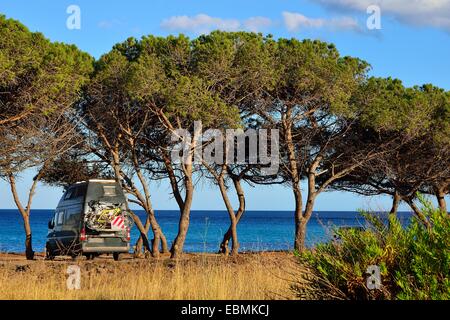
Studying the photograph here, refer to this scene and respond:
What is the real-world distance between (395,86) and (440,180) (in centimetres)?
707

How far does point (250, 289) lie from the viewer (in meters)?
11.9

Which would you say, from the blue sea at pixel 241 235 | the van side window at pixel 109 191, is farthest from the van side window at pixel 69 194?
the blue sea at pixel 241 235

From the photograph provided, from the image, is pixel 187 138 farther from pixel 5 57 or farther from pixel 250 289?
pixel 250 289

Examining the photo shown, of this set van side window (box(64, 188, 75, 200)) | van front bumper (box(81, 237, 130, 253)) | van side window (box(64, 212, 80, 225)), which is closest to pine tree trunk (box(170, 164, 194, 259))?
van front bumper (box(81, 237, 130, 253))

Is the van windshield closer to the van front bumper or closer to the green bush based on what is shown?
the van front bumper

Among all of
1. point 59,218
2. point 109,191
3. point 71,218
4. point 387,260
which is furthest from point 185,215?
point 387,260

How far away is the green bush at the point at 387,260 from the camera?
27.8 ft

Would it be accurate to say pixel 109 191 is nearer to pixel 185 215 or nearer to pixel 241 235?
pixel 185 215

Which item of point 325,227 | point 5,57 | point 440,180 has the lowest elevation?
point 325,227

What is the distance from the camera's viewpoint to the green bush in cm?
848

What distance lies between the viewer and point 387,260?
9.10 m

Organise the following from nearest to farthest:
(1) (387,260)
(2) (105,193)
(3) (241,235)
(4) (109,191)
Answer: (1) (387,260) < (2) (105,193) < (4) (109,191) < (3) (241,235)

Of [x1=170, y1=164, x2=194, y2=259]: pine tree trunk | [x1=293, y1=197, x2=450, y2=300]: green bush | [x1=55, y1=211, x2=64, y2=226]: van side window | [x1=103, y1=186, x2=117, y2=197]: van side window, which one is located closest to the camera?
[x1=293, y1=197, x2=450, y2=300]: green bush
